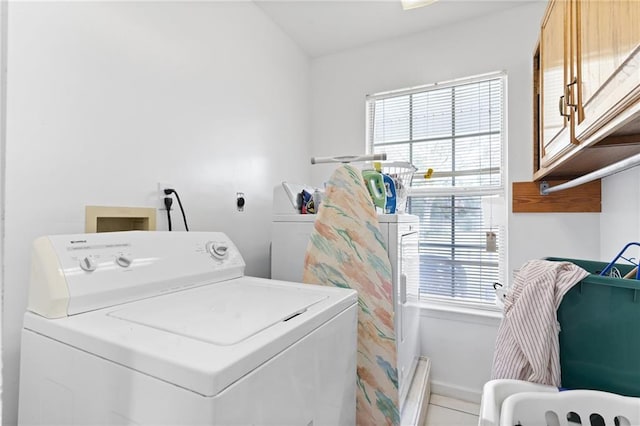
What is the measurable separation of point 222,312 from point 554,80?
165cm

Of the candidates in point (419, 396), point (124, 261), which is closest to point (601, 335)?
point (419, 396)

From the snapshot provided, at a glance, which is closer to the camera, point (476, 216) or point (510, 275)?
point (510, 275)

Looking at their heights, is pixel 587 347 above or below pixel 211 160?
below

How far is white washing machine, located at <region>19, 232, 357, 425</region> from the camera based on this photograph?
62 centimetres

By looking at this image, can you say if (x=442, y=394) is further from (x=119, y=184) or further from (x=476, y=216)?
(x=119, y=184)

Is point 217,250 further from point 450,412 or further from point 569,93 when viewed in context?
point 450,412

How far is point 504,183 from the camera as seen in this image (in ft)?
7.15

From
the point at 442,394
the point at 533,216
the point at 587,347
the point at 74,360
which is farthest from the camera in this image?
the point at 442,394

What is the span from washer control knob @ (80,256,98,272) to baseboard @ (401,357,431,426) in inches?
60.3

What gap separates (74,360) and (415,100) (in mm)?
2478

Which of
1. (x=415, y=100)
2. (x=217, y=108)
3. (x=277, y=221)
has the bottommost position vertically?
(x=277, y=221)

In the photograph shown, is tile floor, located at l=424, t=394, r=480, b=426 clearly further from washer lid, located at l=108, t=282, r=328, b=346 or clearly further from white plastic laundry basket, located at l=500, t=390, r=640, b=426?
washer lid, located at l=108, t=282, r=328, b=346

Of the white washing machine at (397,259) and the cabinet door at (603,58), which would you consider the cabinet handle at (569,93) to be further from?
the white washing machine at (397,259)

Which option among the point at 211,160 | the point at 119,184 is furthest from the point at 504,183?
the point at 119,184
